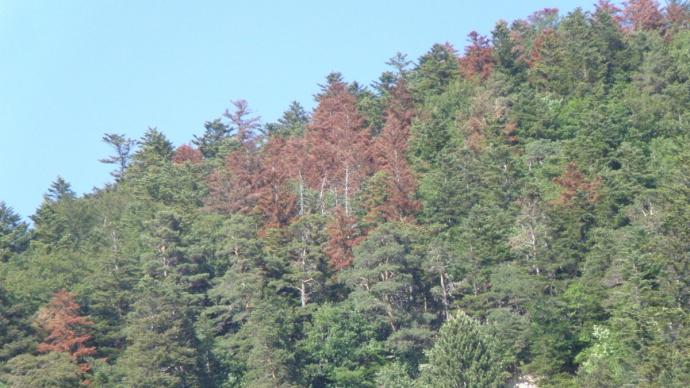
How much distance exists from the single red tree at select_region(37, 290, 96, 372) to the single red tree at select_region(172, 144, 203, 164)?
982 inches

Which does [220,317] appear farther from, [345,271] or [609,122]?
[609,122]

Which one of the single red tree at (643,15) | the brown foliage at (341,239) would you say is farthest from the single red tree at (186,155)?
the single red tree at (643,15)

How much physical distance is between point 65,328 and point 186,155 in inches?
1130

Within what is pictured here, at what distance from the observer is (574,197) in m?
46.0

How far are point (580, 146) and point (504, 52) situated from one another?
18894 mm

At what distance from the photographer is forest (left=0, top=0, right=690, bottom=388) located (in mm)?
38906

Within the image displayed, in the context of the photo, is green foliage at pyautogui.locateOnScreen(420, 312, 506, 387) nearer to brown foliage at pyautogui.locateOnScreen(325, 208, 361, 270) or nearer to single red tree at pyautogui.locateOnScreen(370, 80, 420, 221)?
brown foliage at pyautogui.locateOnScreen(325, 208, 361, 270)

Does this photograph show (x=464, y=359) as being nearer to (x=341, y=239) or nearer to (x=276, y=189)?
(x=341, y=239)

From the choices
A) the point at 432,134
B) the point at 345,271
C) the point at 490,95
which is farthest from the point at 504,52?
the point at 345,271

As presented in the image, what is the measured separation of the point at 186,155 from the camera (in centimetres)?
7206

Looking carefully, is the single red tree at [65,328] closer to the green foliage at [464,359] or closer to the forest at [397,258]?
the forest at [397,258]

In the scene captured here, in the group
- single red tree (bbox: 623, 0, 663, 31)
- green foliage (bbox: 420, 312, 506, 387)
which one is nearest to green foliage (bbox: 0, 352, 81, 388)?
green foliage (bbox: 420, 312, 506, 387)

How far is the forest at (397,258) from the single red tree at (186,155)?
5.23 metres

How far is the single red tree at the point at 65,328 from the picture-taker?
143 feet
